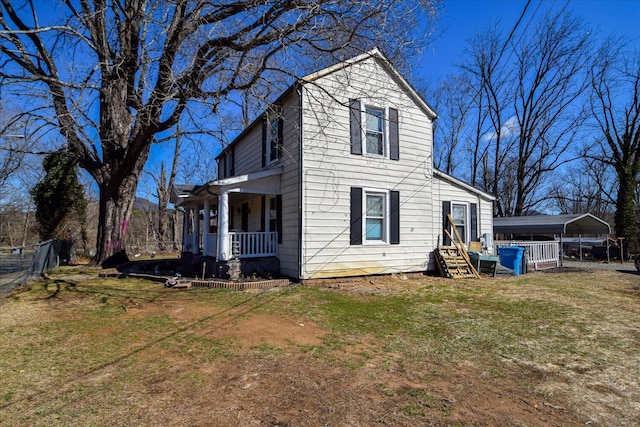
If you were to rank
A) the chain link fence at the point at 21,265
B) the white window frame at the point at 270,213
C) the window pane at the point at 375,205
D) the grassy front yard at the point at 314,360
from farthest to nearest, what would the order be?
the white window frame at the point at 270,213 → the window pane at the point at 375,205 → the chain link fence at the point at 21,265 → the grassy front yard at the point at 314,360

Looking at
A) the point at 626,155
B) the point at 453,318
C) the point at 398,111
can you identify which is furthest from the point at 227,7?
the point at 626,155

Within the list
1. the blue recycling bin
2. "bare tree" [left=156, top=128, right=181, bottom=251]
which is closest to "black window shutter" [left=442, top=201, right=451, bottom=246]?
the blue recycling bin

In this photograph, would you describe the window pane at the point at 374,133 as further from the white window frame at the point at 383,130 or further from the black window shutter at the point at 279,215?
the black window shutter at the point at 279,215

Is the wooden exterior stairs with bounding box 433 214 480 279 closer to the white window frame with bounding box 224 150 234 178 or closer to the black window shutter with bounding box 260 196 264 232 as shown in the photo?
the black window shutter with bounding box 260 196 264 232

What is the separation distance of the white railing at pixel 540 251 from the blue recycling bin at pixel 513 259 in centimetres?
188

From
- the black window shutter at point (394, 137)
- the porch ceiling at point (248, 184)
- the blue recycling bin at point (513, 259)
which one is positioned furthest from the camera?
the blue recycling bin at point (513, 259)

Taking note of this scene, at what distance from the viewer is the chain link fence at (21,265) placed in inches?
315

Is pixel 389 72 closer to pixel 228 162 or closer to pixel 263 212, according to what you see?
pixel 263 212

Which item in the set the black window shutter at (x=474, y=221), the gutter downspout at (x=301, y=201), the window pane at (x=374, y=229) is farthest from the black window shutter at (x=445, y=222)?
the gutter downspout at (x=301, y=201)

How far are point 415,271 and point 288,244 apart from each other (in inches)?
171

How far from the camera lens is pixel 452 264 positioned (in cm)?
1147

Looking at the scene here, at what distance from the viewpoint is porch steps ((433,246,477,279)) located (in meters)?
11.3

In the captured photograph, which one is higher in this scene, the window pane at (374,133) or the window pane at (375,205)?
the window pane at (374,133)

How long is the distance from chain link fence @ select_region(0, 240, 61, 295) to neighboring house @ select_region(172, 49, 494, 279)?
4.50m
